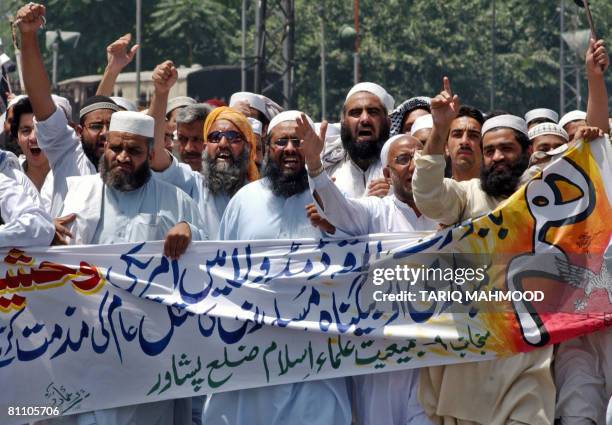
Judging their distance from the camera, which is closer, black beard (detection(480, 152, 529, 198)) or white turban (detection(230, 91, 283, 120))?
black beard (detection(480, 152, 529, 198))

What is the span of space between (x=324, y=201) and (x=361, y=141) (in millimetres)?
1474

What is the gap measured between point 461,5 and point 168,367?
53459 mm

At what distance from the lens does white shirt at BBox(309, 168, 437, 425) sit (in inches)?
260

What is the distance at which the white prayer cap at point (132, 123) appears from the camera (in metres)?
7.06

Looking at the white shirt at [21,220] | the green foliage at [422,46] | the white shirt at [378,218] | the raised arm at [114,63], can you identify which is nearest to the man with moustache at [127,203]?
the white shirt at [21,220]

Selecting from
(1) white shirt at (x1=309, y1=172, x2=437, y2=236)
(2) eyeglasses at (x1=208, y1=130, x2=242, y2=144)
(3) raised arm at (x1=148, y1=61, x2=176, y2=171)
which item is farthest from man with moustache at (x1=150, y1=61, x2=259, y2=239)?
(1) white shirt at (x1=309, y1=172, x2=437, y2=236)

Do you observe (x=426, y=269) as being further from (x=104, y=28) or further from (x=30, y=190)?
(x=104, y=28)

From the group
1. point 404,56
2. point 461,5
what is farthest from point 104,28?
point 461,5

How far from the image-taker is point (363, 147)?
7.98 meters

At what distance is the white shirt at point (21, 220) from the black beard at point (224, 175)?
128 cm

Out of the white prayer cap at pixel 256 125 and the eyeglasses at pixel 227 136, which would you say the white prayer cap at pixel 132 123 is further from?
the white prayer cap at pixel 256 125

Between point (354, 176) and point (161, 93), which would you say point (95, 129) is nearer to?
point (161, 93)

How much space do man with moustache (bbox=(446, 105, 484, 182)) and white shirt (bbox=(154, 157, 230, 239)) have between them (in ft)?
4.52

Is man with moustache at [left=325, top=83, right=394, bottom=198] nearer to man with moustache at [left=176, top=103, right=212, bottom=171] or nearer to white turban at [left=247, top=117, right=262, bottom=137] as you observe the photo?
white turban at [left=247, top=117, right=262, bottom=137]
